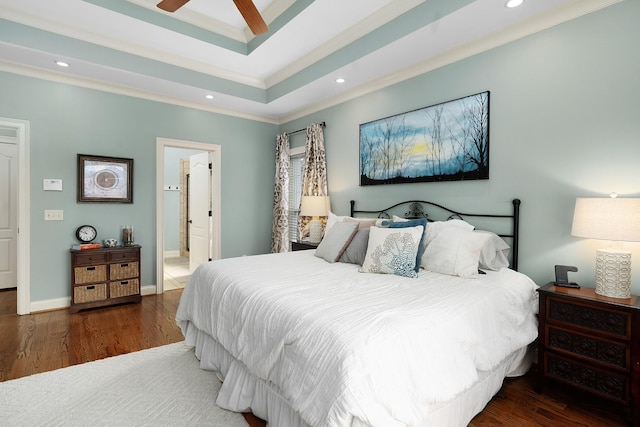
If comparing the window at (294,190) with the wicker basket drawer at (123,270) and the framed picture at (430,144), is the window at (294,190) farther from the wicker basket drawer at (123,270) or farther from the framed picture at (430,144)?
the wicker basket drawer at (123,270)

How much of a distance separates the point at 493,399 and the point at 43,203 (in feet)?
15.9

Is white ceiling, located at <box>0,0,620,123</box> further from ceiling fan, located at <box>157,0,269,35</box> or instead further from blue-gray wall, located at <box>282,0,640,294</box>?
ceiling fan, located at <box>157,0,269,35</box>

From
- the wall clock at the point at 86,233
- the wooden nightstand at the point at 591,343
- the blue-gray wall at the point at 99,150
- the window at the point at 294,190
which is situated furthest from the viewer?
the window at the point at 294,190

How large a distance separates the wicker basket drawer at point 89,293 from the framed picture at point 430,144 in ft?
11.3

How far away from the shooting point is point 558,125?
7.84 feet

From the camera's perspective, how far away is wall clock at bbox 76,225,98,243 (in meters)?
3.85

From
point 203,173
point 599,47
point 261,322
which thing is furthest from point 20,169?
point 599,47

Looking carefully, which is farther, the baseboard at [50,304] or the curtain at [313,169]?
the curtain at [313,169]

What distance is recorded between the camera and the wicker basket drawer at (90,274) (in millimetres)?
3676

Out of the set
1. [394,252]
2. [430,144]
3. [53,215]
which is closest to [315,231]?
[430,144]

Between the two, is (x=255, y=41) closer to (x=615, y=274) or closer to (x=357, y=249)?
(x=357, y=249)

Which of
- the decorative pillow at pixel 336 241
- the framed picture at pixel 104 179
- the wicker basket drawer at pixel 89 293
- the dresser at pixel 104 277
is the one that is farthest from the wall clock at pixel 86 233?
the decorative pillow at pixel 336 241

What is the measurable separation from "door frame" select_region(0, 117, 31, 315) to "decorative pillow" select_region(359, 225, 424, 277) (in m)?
3.83

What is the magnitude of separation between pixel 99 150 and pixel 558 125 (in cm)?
486
